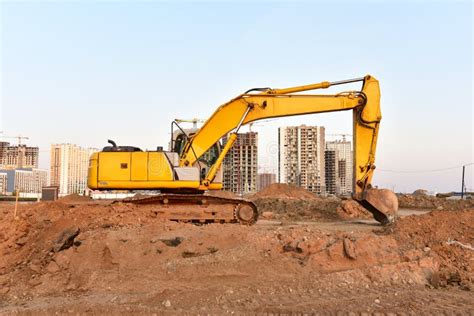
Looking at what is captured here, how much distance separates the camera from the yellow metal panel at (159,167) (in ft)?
39.2

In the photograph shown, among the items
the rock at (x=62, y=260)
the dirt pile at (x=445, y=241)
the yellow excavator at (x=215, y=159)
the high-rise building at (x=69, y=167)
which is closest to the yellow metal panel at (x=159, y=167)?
the yellow excavator at (x=215, y=159)

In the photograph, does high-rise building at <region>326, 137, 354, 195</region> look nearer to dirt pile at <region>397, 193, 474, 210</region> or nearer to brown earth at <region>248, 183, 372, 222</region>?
dirt pile at <region>397, 193, 474, 210</region>

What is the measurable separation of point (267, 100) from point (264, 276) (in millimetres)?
6835

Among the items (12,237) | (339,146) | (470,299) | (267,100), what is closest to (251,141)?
(339,146)

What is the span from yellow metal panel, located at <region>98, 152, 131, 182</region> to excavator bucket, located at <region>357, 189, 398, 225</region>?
23.0 feet

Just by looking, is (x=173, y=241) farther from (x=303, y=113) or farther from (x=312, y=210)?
(x=312, y=210)

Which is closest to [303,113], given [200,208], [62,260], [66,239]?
[200,208]

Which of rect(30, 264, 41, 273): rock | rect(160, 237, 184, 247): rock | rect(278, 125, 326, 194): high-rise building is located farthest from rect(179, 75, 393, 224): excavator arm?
rect(278, 125, 326, 194): high-rise building

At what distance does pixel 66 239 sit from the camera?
8883 millimetres

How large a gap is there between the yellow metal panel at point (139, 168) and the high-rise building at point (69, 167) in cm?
4765

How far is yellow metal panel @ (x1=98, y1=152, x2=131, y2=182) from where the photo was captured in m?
11.9

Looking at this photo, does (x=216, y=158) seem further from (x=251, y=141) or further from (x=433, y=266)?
(x=251, y=141)

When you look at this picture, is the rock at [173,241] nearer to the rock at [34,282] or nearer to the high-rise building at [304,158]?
the rock at [34,282]

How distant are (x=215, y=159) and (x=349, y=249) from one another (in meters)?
6.10
